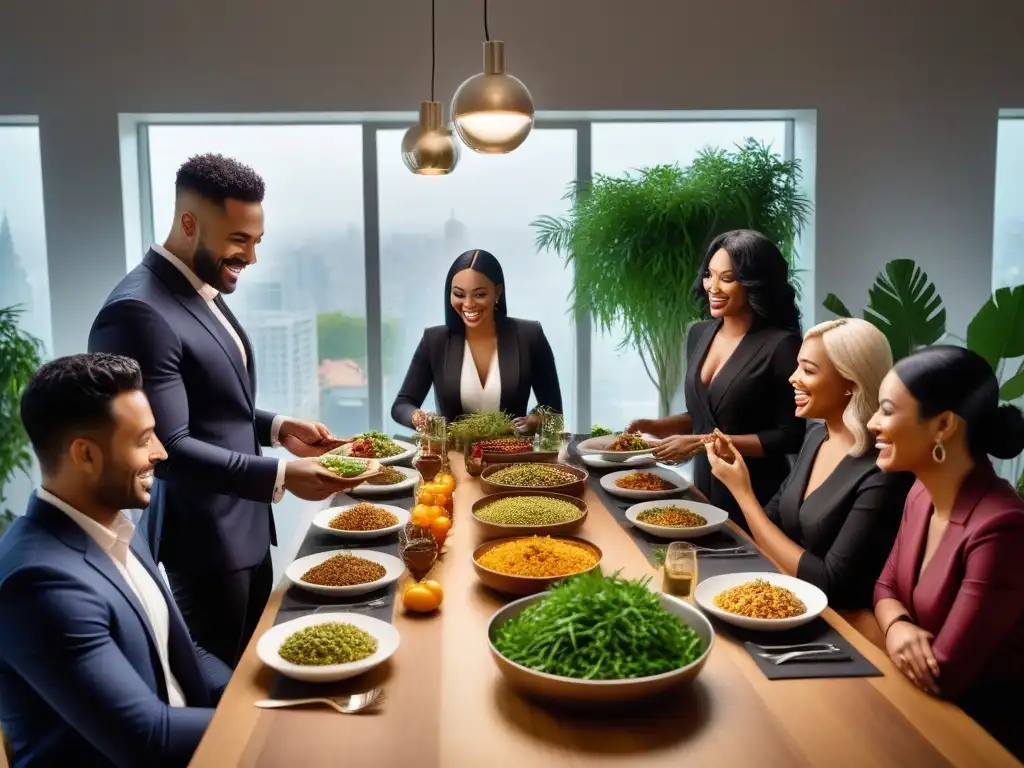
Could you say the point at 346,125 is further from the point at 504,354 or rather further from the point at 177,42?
the point at 504,354

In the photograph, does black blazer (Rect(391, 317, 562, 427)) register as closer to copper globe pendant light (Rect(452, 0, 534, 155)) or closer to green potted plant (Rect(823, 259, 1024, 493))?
green potted plant (Rect(823, 259, 1024, 493))

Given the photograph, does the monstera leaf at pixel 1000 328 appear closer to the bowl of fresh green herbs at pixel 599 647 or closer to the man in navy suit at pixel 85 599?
the bowl of fresh green herbs at pixel 599 647

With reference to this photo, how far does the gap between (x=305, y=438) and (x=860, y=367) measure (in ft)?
6.14

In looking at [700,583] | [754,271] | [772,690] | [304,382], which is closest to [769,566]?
[700,583]

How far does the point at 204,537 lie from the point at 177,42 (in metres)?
3.50

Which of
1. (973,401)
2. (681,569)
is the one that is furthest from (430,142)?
(973,401)

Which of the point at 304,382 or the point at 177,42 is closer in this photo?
the point at 177,42

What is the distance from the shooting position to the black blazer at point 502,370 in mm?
4371

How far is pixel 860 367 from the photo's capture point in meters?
2.59

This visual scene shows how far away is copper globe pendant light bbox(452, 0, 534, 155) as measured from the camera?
8.84 feet

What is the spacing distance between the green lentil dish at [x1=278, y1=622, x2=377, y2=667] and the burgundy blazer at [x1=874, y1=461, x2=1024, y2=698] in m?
1.15

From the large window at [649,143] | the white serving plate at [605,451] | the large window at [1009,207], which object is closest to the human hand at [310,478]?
the white serving plate at [605,451]

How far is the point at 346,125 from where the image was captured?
5562 millimetres

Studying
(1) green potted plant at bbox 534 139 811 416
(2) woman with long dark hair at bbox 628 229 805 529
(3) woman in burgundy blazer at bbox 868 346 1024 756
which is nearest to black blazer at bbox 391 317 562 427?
(1) green potted plant at bbox 534 139 811 416
